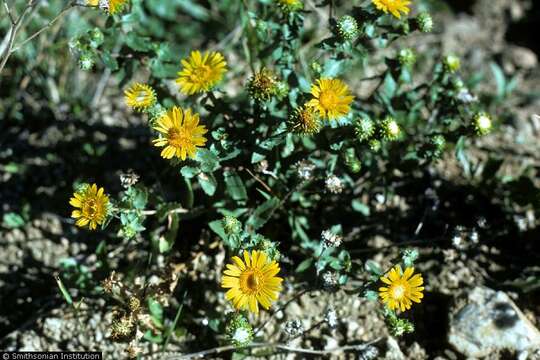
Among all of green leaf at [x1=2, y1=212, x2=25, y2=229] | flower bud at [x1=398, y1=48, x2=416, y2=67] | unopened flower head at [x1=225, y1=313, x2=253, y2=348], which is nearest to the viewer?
unopened flower head at [x1=225, y1=313, x2=253, y2=348]

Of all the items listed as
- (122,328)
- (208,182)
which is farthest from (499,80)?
(122,328)

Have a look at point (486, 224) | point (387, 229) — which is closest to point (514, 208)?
point (486, 224)

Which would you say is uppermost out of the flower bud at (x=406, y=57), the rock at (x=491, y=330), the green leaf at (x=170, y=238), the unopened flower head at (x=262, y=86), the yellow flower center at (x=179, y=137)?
the flower bud at (x=406, y=57)

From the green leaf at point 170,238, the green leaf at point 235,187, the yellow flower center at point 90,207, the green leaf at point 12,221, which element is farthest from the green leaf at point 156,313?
the green leaf at point 12,221

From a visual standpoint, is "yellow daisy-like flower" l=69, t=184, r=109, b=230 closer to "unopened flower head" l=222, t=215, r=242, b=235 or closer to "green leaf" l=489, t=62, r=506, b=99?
"unopened flower head" l=222, t=215, r=242, b=235

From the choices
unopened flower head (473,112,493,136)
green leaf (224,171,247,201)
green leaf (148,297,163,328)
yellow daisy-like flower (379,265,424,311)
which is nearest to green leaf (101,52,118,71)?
green leaf (224,171,247,201)

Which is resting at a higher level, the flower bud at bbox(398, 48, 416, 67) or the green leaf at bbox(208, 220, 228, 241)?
the flower bud at bbox(398, 48, 416, 67)

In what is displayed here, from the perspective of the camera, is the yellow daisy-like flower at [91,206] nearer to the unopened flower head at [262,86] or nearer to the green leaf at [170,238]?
the green leaf at [170,238]
